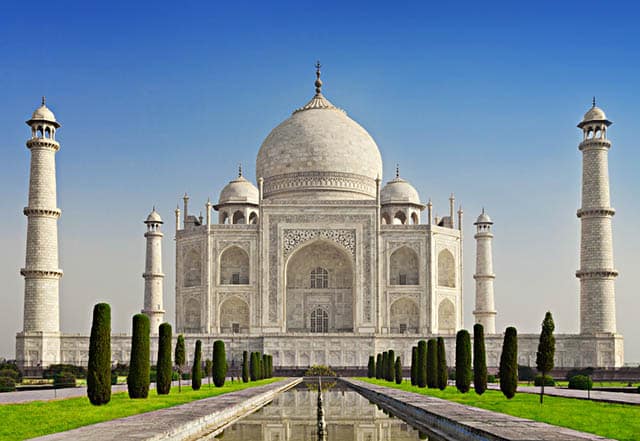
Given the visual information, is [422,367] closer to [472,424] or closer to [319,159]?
[472,424]

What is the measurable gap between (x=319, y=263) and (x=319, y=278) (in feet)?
2.12

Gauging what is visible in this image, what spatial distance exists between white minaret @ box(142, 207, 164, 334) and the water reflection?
80.6 feet

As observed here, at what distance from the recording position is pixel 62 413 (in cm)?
1202

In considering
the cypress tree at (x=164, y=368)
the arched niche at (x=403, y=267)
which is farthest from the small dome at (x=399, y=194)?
the cypress tree at (x=164, y=368)

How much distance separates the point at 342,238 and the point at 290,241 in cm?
213

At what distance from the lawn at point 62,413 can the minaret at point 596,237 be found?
760 inches

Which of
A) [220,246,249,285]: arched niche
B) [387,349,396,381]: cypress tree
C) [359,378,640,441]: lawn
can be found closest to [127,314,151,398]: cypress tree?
[359,378,640,441]: lawn

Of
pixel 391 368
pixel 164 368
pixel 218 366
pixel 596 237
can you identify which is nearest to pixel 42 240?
pixel 218 366

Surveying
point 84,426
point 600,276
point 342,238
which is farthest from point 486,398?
point 342,238

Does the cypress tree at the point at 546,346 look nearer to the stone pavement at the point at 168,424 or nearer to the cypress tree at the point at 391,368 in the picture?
the stone pavement at the point at 168,424

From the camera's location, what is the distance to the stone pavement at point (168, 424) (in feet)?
28.4

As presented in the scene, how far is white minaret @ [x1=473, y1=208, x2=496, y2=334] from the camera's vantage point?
4022cm

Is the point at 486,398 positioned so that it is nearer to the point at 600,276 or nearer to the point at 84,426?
the point at 84,426

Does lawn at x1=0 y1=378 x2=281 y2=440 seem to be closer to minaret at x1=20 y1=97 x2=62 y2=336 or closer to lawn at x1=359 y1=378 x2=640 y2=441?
lawn at x1=359 y1=378 x2=640 y2=441
